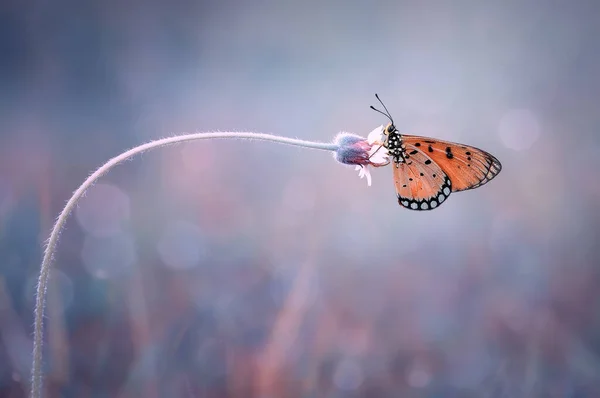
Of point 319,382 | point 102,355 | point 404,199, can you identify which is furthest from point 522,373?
point 102,355

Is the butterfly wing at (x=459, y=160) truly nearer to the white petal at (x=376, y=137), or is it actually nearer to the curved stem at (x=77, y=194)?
the white petal at (x=376, y=137)

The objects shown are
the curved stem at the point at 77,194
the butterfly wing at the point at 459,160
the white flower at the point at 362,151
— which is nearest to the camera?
the curved stem at the point at 77,194

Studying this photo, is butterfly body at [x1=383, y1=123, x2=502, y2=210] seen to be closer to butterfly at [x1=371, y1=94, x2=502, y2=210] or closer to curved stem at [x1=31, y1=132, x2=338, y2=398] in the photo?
butterfly at [x1=371, y1=94, x2=502, y2=210]

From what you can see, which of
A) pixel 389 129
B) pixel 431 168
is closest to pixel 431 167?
pixel 431 168

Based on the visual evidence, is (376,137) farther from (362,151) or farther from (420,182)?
(420,182)

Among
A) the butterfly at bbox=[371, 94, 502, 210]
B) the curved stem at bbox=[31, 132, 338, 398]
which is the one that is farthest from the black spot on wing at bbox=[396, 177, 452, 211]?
the curved stem at bbox=[31, 132, 338, 398]

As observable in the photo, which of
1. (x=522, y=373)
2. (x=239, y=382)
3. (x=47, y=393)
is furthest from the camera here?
(x=522, y=373)

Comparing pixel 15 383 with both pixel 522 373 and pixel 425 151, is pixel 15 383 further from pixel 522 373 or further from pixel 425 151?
pixel 522 373

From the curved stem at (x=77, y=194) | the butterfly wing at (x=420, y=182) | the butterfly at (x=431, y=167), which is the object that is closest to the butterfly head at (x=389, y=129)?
the butterfly at (x=431, y=167)
